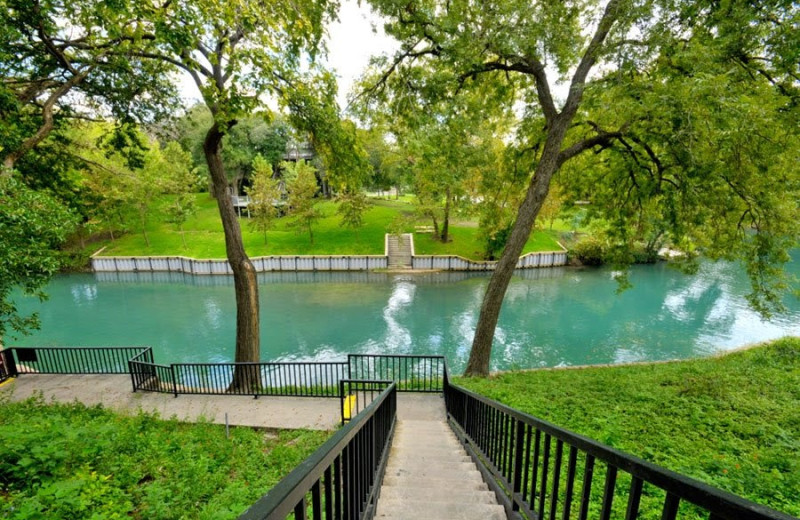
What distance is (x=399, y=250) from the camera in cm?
2562

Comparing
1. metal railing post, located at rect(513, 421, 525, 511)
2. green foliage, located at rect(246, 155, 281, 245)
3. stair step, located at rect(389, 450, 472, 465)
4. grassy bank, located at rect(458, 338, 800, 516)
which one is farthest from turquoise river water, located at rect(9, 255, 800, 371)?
metal railing post, located at rect(513, 421, 525, 511)

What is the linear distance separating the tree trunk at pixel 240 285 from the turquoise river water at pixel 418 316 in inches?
152

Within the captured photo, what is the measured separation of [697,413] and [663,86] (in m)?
5.17

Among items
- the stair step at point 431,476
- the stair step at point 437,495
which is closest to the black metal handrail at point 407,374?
the stair step at point 431,476

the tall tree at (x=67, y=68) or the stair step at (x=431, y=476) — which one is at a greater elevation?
the tall tree at (x=67, y=68)

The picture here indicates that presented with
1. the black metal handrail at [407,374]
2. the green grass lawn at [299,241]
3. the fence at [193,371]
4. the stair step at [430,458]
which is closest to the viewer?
the stair step at [430,458]

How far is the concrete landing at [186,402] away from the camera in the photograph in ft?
22.5

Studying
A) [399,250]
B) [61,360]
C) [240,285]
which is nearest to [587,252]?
[399,250]

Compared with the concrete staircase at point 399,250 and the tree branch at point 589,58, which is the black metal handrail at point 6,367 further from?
the concrete staircase at point 399,250

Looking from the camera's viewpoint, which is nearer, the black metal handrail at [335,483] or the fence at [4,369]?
the black metal handrail at [335,483]

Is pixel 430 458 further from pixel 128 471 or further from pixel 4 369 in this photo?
pixel 4 369

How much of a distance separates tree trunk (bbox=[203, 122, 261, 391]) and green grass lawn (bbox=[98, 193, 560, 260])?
53.4 feet

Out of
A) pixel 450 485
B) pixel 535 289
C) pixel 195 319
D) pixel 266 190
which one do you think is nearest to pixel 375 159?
pixel 266 190

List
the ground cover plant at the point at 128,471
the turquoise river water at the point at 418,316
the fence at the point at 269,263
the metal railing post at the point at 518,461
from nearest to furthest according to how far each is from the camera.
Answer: the metal railing post at the point at 518,461
the ground cover plant at the point at 128,471
the turquoise river water at the point at 418,316
the fence at the point at 269,263
